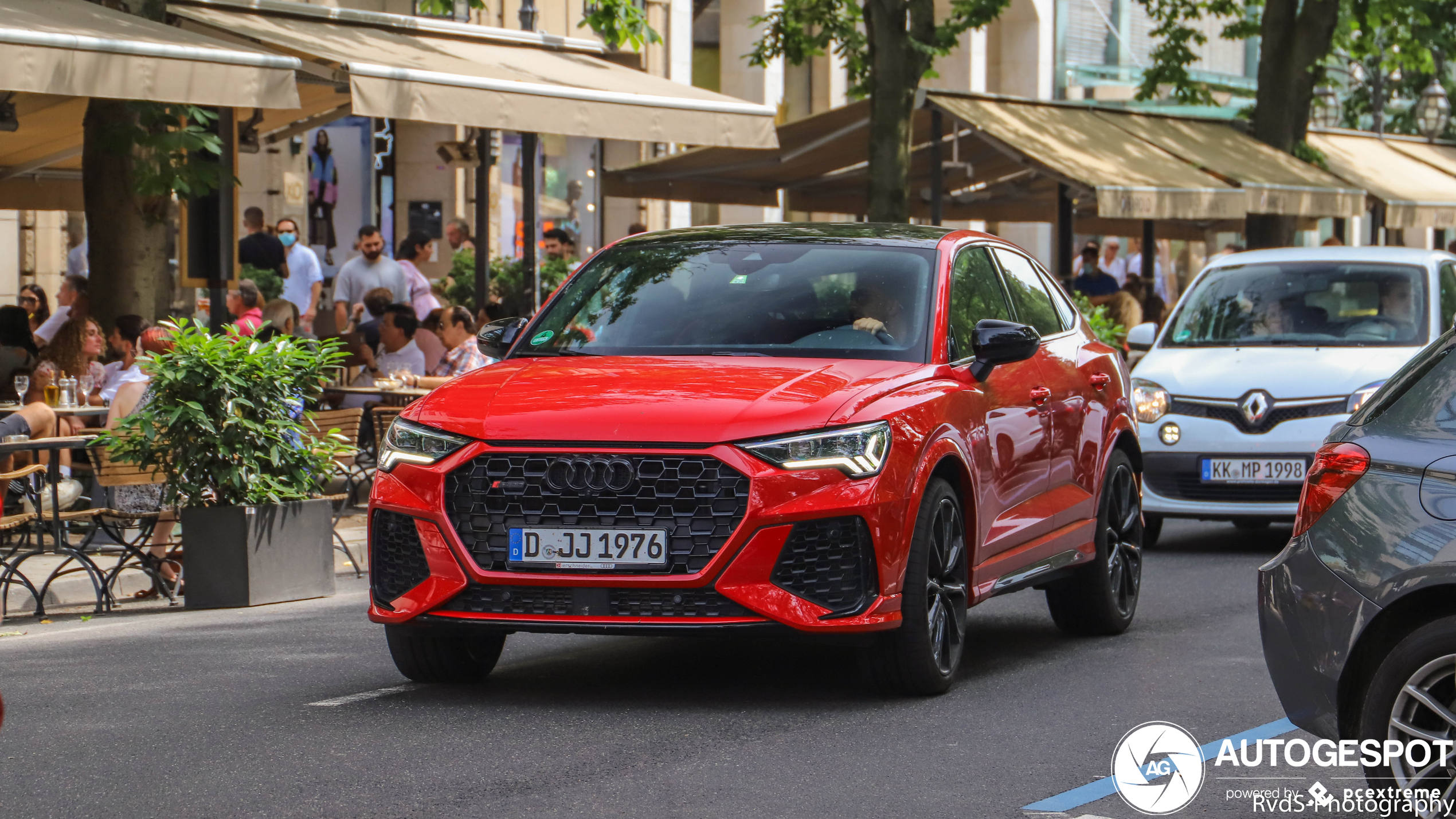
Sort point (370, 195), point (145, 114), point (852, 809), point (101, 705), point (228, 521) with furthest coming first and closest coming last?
point (370, 195) → point (145, 114) → point (228, 521) → point (101, 705) → point (852, 809)

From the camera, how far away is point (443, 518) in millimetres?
6852

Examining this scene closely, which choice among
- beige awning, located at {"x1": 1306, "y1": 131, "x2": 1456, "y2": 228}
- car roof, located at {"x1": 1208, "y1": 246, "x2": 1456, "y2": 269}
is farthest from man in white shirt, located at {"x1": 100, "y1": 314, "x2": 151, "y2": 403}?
beige awning, located at {"x1": 1306, "y1": 131, "x2": 1456, "y2": 228}

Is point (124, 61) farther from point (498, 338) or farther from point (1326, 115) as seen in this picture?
point (1326, 115)

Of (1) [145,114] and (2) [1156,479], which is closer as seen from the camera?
(2) [1156,479]

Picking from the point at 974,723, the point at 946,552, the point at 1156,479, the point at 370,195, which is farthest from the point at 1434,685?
the point at 370,195

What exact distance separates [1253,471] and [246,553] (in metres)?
5.74

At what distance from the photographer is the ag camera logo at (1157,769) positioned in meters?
5.77

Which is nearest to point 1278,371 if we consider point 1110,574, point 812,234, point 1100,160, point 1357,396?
point 1357,396

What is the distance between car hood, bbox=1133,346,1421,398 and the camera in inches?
486

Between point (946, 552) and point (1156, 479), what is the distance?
5.69m

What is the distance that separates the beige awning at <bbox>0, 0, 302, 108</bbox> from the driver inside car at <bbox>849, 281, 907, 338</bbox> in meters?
5.39

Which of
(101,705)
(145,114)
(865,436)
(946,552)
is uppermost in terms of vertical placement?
(145,114)

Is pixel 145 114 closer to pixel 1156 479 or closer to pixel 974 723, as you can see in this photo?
pixel 1156 479

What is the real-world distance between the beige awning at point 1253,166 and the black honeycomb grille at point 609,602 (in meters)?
16.7
